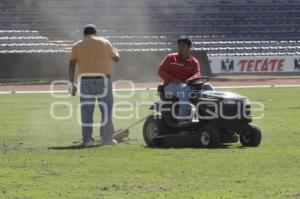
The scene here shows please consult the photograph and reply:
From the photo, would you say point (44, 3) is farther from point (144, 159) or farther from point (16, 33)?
point (144, 159)

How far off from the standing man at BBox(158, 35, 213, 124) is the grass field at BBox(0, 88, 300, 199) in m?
0.91

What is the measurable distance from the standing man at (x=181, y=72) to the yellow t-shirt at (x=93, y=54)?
90 cm

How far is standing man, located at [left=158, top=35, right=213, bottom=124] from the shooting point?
13541 mm

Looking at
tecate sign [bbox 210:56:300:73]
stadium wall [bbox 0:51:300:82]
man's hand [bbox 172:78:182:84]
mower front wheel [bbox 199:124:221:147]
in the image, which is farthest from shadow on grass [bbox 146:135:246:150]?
tecate sign [bbox 210:56:300:73]

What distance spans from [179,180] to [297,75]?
3664cm

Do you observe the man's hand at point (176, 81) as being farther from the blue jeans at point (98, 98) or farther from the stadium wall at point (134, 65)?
the stadium wall at point (134, 65)

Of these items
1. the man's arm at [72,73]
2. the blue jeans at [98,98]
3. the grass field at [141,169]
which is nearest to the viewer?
the grass field at [141,169]

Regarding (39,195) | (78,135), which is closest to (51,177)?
(39,195)

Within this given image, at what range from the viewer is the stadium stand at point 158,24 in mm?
46812

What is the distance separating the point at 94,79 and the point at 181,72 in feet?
4.38

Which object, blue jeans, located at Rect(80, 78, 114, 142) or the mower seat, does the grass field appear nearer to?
blue jeans, located at Rect(80, 78, 114, 142)

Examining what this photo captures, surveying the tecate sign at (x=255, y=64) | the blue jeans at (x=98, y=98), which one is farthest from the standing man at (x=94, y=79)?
the tecate sign at (x=255, y=64)

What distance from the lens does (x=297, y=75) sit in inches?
1793

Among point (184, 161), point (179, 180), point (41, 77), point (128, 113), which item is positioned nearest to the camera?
point (179, 180)
